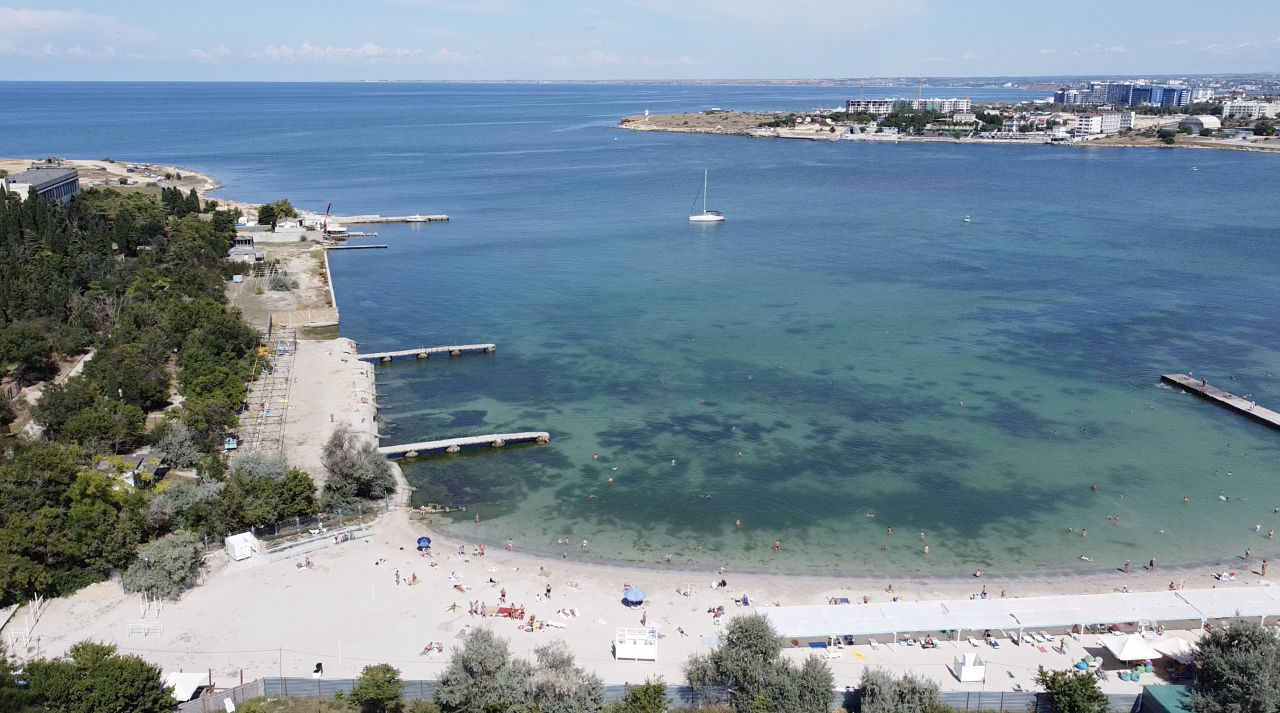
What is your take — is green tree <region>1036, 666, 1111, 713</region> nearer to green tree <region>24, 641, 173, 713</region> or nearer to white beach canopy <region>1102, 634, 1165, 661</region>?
white beach canopy <region>1102, 634, 1165, 661</region>

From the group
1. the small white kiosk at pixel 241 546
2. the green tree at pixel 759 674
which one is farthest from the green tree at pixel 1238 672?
the small white kiosk at pixel 241 546

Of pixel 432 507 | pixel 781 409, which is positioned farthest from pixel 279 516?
pixel 781 409

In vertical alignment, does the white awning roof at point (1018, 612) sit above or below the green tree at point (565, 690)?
below

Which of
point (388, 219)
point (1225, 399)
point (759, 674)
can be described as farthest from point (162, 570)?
point (388, 219)

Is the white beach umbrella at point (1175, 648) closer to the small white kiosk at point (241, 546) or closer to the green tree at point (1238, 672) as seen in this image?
the green tree at point (1238, 672)

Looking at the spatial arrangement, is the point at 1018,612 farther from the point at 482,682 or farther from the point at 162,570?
the point at 162,570

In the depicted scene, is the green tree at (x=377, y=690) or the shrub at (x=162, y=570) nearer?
the green tree at (x=377, y=690)

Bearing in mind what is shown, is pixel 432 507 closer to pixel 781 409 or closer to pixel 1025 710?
pixel 781 409

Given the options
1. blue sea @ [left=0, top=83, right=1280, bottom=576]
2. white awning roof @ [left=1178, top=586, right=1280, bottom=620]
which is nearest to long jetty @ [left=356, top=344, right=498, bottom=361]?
blue sea @ [left=0, top=83, right=1280, bottom=576]
